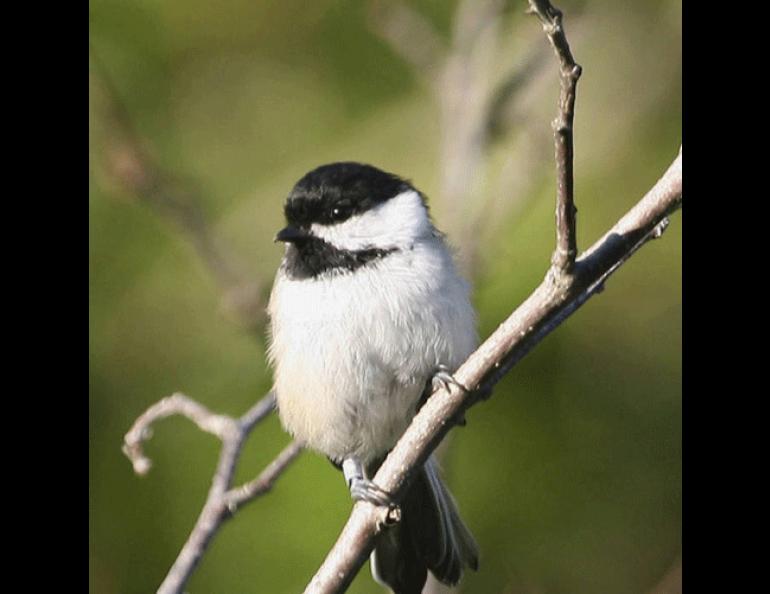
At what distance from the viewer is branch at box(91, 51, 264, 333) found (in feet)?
7.28

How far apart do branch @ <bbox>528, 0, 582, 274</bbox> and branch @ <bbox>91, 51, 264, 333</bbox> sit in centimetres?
110

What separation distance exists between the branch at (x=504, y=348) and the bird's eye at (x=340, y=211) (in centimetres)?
61

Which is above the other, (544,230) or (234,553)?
(544,230)

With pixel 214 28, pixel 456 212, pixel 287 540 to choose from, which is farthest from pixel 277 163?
pixel 287 540

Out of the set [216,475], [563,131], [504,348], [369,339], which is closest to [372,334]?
[369,339]

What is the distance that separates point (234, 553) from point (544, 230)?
2.95ft

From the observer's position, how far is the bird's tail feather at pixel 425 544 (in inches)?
74.7

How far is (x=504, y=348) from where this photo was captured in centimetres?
129

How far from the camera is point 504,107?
7.59ft

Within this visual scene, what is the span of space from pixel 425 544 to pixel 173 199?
865mm

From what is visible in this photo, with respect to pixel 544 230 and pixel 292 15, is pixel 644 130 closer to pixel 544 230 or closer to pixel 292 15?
pixel 544 230

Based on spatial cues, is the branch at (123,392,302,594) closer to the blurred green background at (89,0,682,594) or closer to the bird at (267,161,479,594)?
the bird at (267,161,479,594)

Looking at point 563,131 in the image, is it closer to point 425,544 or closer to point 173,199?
point 425,544

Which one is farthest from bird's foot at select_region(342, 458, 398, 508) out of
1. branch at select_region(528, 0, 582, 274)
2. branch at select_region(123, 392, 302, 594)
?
branch at select_region(528, 0, 582, 274)
